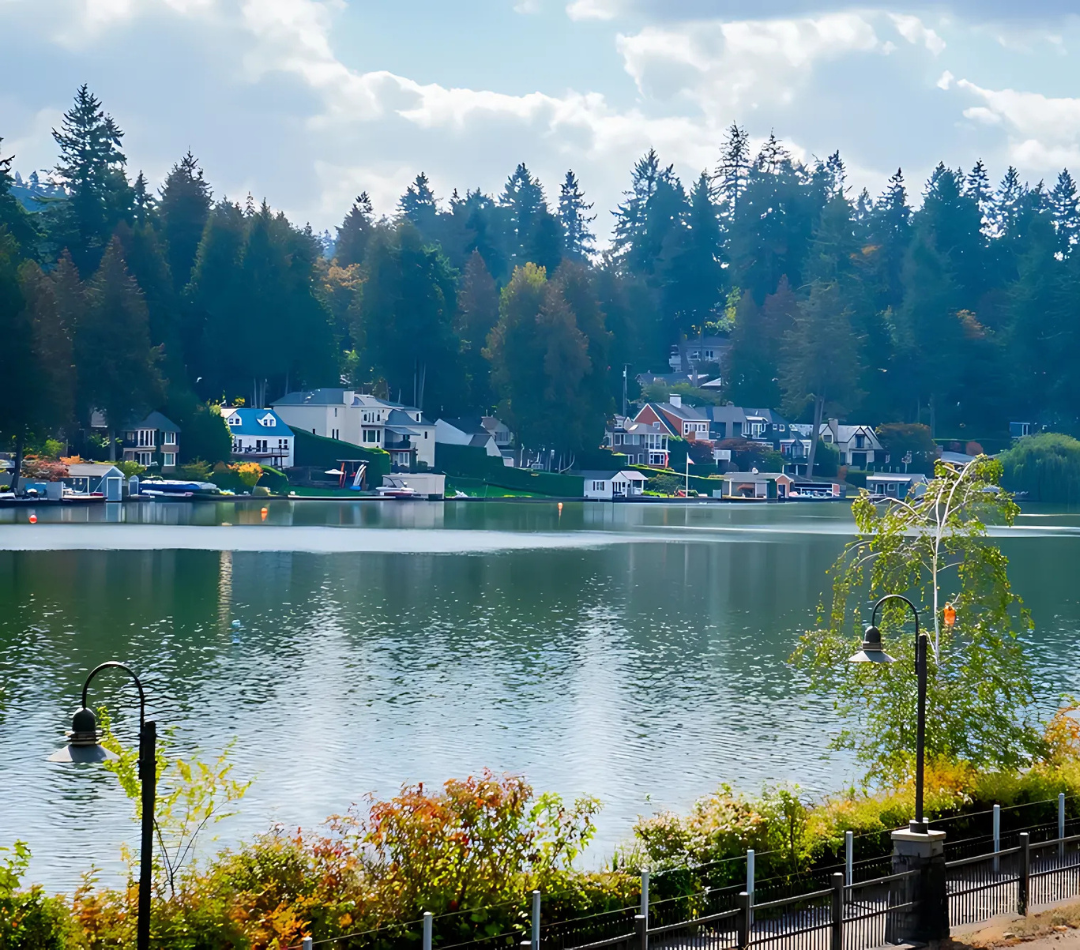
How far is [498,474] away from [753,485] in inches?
1339

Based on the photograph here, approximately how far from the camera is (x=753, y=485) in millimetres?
181875

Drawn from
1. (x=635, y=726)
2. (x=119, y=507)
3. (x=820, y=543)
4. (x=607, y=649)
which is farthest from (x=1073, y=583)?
(x=119, y=507)

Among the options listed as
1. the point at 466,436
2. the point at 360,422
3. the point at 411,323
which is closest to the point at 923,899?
the point at 360,422

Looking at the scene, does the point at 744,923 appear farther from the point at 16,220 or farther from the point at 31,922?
the point at 16,220

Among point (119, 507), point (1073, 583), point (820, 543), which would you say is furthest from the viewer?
point (119, 507)

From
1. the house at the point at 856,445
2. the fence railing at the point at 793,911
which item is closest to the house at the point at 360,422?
the house at the point at 856,445

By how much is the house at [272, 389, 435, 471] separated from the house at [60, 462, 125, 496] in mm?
28866

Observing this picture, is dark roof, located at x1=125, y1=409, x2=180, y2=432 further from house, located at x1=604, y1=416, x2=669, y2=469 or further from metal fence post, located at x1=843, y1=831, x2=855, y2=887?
metal fence post, located at x1=843, y1=831, x2=855, y2=887

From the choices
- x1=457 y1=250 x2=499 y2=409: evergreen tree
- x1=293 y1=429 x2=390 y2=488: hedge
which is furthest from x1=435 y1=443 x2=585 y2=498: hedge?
x1=457 y1=250 x2=499 y2=409: evergreen tree

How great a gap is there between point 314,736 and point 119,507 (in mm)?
90734

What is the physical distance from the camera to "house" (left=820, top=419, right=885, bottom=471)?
196 metres

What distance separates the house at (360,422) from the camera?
15825 centimetres

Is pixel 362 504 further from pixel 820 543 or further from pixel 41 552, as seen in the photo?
pixel 41 552

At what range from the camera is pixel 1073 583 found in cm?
8050
